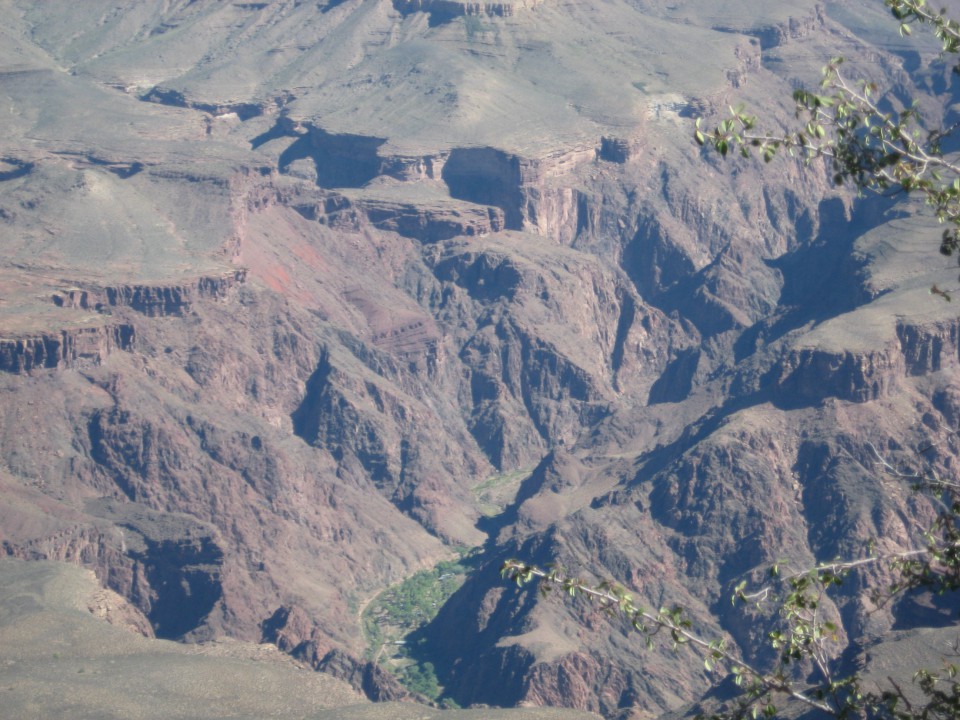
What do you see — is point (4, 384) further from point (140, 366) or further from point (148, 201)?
point (148, 201)

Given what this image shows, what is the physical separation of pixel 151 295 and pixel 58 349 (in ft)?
35.0

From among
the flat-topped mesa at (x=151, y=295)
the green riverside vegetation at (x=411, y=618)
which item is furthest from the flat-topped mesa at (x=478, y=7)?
the green riverside vegetation at (x=411, y=618)

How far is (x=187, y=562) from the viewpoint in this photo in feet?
286

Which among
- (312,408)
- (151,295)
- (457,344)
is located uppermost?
(151,295)

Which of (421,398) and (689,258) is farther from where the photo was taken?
(689,258)

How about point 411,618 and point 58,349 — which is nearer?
point 411,618

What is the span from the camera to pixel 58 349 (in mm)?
96312

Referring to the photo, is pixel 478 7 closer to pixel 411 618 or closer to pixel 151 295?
pixel 151 295

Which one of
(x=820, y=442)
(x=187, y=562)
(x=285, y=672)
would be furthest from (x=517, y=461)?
(x=285, y=672)

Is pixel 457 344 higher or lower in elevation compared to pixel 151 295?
lower

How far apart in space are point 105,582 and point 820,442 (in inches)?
1570

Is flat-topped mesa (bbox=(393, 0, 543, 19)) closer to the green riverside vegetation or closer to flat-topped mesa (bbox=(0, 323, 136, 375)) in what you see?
flat-topped mesa (bbox=(0, 323, 136, 375))

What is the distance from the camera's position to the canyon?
87.2m

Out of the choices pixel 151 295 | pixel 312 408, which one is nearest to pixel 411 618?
pixel 312 408
